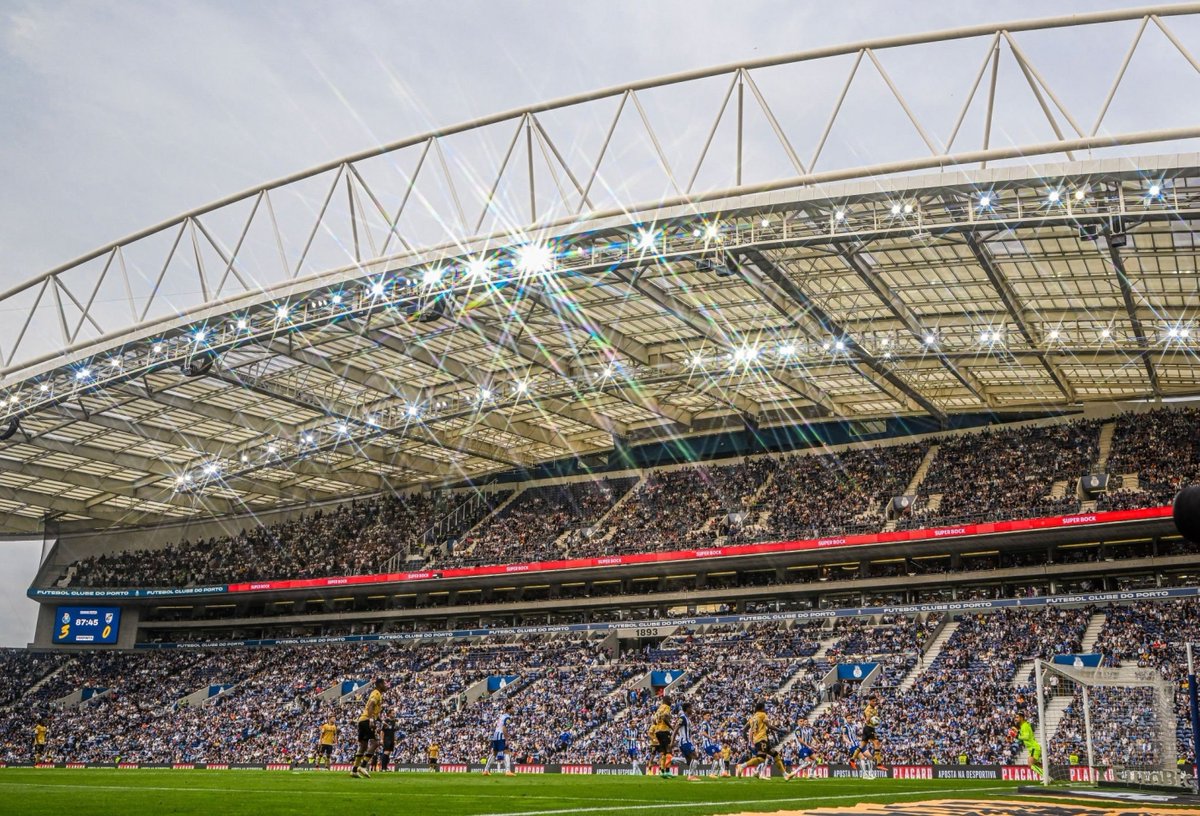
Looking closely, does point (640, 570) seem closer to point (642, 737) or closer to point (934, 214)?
point (642, 737)

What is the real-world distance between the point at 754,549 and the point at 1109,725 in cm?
2349

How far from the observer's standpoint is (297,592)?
65.0m

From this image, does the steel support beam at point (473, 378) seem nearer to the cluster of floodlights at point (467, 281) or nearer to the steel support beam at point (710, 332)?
the cluster of floodlights at point (467, 281)

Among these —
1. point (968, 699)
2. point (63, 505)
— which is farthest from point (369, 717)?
point (63, 505)

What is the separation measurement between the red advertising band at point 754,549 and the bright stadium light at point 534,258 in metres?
22.6

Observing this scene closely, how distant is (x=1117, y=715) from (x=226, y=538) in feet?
194

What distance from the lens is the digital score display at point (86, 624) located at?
226 feet

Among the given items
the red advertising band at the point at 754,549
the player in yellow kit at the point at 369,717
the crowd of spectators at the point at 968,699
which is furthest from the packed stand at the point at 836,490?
the player in yellow kit at the point at 369,717

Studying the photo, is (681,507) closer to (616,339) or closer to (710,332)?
(616,339)

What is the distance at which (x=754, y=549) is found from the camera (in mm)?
52125

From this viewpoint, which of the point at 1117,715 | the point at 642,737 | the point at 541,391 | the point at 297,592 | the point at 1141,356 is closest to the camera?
the point at 1117,715

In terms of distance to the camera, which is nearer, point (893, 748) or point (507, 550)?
point (893, 748)

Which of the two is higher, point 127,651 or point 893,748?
point 127,651

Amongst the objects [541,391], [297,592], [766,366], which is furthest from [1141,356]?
[297,592]
